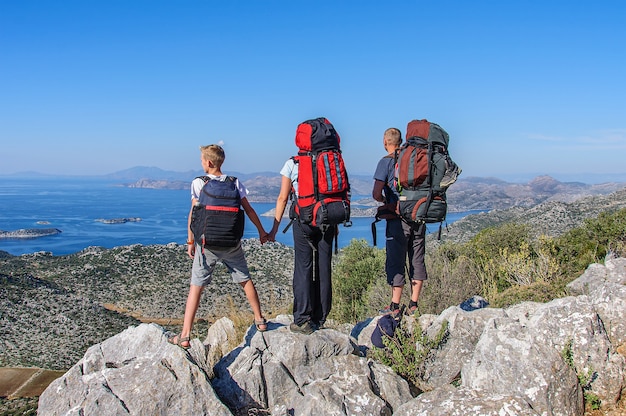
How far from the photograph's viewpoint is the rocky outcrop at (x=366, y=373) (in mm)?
3828

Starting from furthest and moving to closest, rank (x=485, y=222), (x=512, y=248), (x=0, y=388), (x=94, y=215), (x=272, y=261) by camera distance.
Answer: (x=94, y=215)
(x=485, y=222)
(x=272, y=261)
(x=0, y=388)
(x=512, y=248)

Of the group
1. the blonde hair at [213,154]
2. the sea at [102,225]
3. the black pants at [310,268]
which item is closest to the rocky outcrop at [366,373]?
the black pants at [310,268]

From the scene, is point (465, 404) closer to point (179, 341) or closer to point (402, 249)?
point (402, 249)

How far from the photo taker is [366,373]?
14.9ft

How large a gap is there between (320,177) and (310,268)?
99 cm

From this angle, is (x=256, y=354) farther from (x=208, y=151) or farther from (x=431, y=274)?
(x=431, y=274)

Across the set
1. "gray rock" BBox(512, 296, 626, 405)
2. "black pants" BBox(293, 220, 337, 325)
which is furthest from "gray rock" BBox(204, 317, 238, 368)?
"gray rock" BBox(512, 296, 626, 405)

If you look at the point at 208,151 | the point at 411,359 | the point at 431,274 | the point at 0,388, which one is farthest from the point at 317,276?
the point at 0,388

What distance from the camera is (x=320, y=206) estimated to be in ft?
14.7

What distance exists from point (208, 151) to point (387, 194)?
1924mm

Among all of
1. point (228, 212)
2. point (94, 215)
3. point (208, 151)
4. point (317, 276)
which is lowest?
point (94, 215)

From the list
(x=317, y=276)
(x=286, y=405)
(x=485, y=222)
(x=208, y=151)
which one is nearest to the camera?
(x=286, y=405)

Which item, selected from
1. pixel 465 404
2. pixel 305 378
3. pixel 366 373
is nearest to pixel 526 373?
pixel 465 404

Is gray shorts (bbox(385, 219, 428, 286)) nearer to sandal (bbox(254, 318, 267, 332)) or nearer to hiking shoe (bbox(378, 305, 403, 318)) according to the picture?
hiking shoe (bbox(378, 305, 403, 318))
